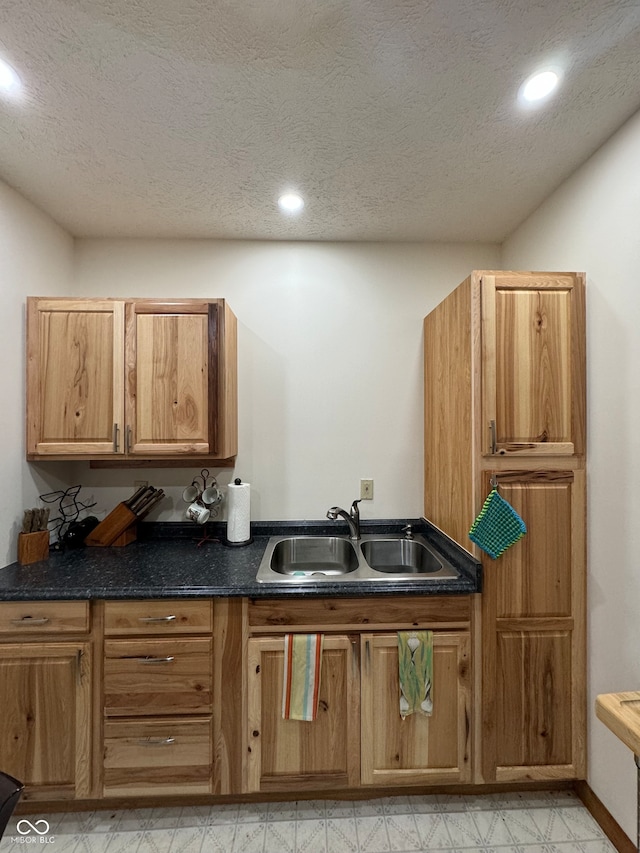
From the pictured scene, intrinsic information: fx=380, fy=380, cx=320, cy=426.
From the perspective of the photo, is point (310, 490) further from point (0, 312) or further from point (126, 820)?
point (0, 312)

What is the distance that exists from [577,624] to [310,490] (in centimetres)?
135

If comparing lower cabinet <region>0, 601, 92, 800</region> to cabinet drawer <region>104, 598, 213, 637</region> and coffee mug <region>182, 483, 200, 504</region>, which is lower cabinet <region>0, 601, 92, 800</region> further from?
coffee mug <region>182, 483, 200, 504</region>

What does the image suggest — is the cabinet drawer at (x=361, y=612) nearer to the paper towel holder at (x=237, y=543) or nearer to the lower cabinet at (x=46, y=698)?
the paper towel holder at (x=237, y=543)

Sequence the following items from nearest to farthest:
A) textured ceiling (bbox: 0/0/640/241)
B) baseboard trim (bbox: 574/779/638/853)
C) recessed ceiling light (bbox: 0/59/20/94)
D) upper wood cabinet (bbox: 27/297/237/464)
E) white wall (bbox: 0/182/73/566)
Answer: textured ceiling (bbox: 0/0/640/241) < recessed ceiling light (bbox: 0/59/20/94) < baseboard trim (bbox: 574/779/638/853) < white wall (bbox: 0/182/73/566) < upper wood cabinet (bbox: 27/297/237/464)

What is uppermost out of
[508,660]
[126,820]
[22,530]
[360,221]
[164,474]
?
[360,221]

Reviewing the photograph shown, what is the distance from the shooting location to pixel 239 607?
59.8 inches

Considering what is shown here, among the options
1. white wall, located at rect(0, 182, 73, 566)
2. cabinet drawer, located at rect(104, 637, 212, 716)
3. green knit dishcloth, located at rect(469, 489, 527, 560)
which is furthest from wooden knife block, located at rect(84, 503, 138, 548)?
green knit dishcloth, located at rect(469, 489, 527, 560)

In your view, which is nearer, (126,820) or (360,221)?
(126,820)

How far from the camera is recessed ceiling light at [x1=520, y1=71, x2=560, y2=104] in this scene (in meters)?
1.21

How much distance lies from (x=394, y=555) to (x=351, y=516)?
1.06 ft

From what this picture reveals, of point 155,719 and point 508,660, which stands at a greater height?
point 508,660

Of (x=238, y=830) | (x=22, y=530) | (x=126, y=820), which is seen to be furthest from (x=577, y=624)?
(x=22, y=530)

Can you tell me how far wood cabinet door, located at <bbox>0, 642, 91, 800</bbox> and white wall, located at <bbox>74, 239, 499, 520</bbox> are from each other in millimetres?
876

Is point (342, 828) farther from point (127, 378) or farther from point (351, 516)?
point (127, 378)
